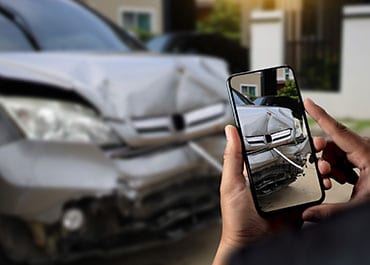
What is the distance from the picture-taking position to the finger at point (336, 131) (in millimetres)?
941

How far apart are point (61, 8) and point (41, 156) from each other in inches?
47.3

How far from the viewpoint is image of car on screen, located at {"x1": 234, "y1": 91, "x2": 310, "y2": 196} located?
90 cm

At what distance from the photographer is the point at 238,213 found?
915 millimetres

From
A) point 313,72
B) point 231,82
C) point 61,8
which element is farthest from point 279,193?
point 313,72

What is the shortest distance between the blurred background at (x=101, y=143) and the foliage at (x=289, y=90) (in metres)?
1.38

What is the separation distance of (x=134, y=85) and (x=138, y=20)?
8.29 metres

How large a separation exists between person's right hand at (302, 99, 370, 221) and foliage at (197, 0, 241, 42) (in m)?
9.60

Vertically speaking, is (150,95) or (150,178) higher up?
(150,95)

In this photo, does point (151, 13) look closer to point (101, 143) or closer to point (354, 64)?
point (354, 64)

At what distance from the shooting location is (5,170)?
97.2 inches

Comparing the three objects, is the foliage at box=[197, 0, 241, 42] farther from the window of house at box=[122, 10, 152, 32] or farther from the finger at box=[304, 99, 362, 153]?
the finger at box=[304, 99, 362, 153]

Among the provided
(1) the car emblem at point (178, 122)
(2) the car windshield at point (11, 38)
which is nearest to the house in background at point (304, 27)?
(1) the car emblem at point (178, 122)

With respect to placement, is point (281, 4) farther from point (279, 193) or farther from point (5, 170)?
point (279, 193)

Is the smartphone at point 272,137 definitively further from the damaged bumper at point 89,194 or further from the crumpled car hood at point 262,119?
the damaged bumper at point 89,194
